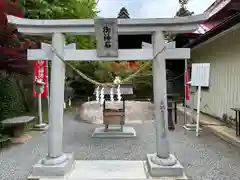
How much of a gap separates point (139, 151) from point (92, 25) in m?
3.06

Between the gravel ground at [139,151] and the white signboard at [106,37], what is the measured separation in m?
2.37

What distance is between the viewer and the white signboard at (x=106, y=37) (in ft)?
12.8

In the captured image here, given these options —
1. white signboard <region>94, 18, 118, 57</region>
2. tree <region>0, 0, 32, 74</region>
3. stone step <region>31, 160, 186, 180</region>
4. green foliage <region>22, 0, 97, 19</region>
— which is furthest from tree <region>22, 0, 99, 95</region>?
stone step <region>31, 160, 186, 180</region>

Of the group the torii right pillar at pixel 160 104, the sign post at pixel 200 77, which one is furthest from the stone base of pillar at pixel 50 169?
the sign post at pixel 200 77

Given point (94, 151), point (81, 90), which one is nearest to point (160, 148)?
point (94, 151)

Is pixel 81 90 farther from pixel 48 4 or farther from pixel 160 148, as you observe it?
pixel 160 148

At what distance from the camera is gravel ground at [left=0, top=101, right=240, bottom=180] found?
4.40 meters

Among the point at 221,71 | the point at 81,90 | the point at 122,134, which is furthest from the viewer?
the point at 81,90

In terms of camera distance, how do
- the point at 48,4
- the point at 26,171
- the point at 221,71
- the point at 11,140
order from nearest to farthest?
the point at 26,171
the point at 11,140
the point at 221,71
the point at 48,4

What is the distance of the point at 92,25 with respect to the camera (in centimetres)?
397

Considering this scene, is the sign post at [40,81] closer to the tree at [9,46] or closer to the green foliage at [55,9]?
the tree at [9,46]

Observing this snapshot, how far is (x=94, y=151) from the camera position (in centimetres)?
562

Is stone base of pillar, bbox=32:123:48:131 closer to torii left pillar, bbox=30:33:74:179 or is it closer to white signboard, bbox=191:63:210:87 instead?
torii left pillar, bbox=30:33:74:179

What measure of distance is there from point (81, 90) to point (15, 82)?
6163mm
